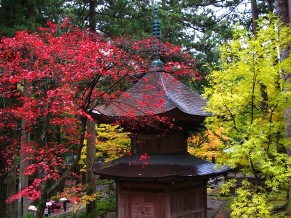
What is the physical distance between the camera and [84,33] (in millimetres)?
11016

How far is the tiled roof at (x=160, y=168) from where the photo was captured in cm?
1001

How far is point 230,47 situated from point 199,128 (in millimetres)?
4247

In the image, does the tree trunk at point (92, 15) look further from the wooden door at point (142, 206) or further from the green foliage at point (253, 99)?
the green foliage at point (253, 99)

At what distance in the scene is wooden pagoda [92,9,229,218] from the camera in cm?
1034

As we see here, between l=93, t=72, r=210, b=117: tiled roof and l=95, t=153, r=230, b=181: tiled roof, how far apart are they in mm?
1708

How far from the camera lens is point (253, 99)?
8.37m

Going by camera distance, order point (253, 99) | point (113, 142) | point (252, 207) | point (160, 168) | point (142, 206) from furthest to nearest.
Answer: point (113, 142) < point (142, 206) < point (160, 168) < point (253, 99) < point (252, 207)

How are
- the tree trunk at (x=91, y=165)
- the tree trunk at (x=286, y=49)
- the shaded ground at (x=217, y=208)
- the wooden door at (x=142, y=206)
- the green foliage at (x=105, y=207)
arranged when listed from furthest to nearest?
the green foliage at (x=105, y=207) → the tree trunk at (x=91, y=165) → the shaded ground at (x=217, y=208) → the wooden door at (x=142, y=206) → the tree trunk at (x=286, y=49)

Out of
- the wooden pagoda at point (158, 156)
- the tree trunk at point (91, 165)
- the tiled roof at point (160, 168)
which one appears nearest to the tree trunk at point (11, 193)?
the tree trunk at point (91, 165)

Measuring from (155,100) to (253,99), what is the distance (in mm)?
3445

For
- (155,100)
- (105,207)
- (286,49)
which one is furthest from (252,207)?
(105,207)

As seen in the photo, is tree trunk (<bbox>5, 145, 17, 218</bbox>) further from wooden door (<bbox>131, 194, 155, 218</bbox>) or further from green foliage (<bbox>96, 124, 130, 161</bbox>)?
wooden door (<bbox>131, 194, 155, 218</bbox>)

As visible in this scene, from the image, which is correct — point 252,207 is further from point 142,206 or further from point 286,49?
point 286,49

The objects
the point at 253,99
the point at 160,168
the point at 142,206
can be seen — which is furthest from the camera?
the point at 142,206
